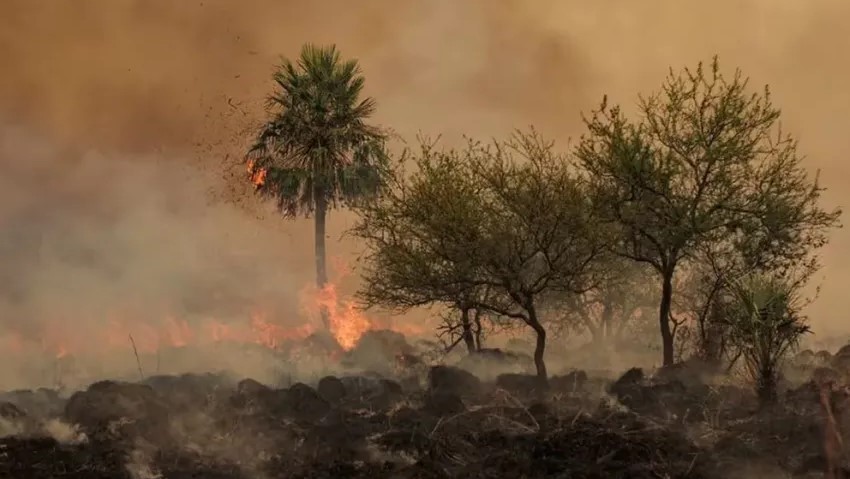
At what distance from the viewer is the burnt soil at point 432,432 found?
A: 1748 cm

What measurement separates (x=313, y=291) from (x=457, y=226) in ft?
69.4

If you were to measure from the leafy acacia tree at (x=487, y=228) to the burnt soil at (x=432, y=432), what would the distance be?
3297 millimetres

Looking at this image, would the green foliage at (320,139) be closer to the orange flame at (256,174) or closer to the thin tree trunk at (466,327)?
the orange flame at (256,174)

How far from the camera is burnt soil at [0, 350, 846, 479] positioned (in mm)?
17484

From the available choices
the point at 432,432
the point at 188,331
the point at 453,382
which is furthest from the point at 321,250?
the point at 432,432

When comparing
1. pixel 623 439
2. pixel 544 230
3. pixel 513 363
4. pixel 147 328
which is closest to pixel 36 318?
pixel 147 328

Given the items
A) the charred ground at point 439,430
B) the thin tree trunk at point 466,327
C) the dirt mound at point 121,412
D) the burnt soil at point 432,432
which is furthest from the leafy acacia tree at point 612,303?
the dirt mound at point 121,412

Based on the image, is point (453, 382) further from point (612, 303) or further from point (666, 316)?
point (612, 303)

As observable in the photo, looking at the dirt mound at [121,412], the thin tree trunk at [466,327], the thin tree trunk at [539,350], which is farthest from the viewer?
the thin tree trunk at [466,327]

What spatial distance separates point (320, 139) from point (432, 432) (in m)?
26.9

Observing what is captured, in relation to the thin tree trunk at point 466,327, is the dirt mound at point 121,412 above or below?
below

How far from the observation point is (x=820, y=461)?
16.3 m

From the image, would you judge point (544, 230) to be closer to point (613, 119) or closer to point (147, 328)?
point (613, 119)

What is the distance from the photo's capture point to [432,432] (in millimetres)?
20047
